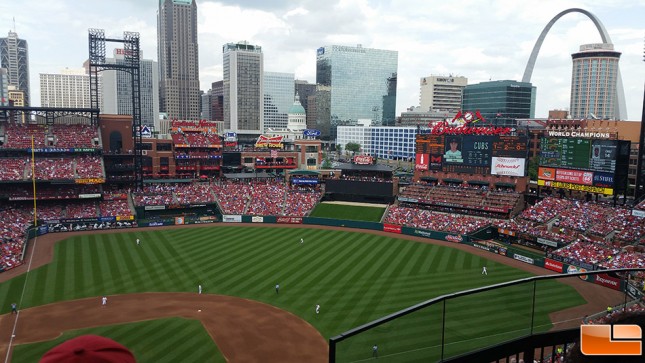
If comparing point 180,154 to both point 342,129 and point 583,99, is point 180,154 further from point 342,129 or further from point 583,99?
point 583,99

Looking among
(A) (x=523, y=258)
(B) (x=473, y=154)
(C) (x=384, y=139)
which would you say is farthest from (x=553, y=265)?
(C) (x=384, y=139)

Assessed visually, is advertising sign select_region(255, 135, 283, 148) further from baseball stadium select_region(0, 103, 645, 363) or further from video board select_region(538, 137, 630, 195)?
video board select_region(538, 137, 630, 195)

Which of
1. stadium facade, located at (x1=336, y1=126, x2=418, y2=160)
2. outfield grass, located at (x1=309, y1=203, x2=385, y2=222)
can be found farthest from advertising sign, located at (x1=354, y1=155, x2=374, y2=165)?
stadium facade, located at (x1=336, y1=126, x2=418, y2=160)

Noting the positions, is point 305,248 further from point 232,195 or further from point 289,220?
point 232,195

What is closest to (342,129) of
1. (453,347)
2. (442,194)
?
(442,194)

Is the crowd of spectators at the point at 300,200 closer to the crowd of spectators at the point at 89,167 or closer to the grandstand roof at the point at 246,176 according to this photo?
the grandstand roof at the point at 246,176

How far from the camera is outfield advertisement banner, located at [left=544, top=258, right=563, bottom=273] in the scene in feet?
142

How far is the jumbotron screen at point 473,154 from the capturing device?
63.4m

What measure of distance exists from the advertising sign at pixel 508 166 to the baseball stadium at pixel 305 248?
19 cm

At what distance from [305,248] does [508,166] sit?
3220cm

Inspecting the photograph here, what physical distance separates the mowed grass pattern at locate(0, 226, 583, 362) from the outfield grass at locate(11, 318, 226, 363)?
1.22m

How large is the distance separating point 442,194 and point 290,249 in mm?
28165

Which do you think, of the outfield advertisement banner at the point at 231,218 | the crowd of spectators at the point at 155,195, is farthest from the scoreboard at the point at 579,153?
the crowd of spectators at the point at 155,195

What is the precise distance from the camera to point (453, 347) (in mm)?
6273
